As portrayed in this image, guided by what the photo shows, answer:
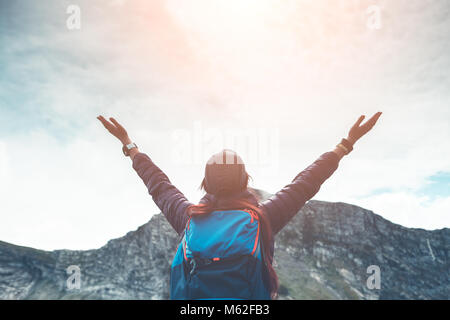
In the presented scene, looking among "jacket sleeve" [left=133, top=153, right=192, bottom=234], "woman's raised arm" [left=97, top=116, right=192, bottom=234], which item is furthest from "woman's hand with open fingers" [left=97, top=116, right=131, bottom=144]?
"jacket sleeve" [left=133, top=153, right=192, bottom=234]

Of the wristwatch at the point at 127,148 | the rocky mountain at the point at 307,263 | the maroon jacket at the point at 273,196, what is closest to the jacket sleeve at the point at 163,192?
the maroon jacket at the point at 273,196

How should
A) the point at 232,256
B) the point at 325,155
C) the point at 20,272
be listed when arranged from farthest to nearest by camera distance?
the point at 20,272 < the point at 325,155 < the point at 232,256

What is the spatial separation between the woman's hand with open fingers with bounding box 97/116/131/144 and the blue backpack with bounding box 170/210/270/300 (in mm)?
2310

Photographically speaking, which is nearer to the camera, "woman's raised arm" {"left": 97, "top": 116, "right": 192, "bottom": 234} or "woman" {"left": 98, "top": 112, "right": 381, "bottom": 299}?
"woman" {"left": 98, "top": 112, "right": 381, "bottom": 299}

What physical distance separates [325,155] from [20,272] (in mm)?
208045

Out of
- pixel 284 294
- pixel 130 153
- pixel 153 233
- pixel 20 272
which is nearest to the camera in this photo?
pixel 130 153

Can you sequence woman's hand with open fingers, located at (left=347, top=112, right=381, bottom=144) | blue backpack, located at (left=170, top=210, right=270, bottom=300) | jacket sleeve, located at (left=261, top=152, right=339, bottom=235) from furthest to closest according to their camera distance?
woman's hand with open fingers, located at (left=347, top=112, right=381, bottom=144), jacket sleeve, located at (left=261, top=152, right=339, bottom=235), blue backpack, located at (left=170, top=210, right=270, bottom=300)

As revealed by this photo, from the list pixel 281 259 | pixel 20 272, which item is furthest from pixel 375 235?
pixel 20 272

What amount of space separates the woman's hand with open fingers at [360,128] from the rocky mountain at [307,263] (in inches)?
6330

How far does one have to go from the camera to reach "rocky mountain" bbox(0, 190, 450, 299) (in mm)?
156625

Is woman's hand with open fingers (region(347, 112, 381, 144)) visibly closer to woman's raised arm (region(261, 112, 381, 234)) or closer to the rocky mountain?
woman's raised arm (region(261, 112, 381, 234))

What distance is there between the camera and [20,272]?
160 metres

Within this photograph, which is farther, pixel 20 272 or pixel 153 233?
pixel 153 233
